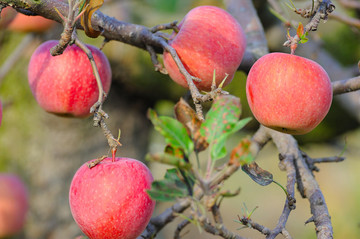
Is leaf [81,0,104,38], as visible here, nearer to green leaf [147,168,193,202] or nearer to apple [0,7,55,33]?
green leaf [147,168,193,202]

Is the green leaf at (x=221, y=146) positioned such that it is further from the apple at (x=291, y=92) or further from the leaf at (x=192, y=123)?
the apple at (x=291, y=92)

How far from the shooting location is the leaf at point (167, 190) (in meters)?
0.43

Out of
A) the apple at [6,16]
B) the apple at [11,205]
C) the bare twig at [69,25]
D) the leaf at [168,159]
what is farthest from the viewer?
the apple at [11,205]

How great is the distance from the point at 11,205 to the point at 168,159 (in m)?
1.22

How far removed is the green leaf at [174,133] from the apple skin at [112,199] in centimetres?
18

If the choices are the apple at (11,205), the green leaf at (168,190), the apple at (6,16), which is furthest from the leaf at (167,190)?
the apple at (11,205)

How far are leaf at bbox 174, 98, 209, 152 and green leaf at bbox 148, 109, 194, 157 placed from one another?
2 centimetres

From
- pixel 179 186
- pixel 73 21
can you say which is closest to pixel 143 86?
pixel 73 21

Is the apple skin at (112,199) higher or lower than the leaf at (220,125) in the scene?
lower

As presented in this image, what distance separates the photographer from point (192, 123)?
46cm

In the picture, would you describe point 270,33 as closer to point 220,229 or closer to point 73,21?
point 73,21

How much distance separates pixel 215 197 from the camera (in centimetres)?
42

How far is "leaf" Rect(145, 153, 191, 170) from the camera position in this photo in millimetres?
389

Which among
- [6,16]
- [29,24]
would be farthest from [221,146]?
[29,24]
